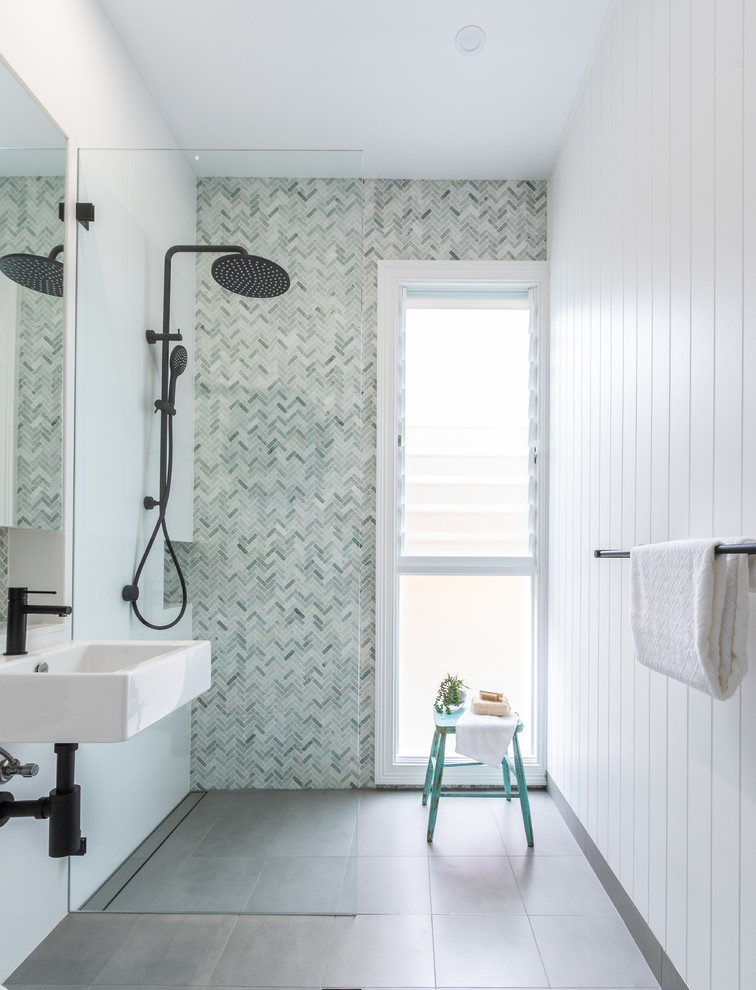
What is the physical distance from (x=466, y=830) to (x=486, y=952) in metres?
0.80

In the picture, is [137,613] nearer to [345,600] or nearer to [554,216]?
[345,600]

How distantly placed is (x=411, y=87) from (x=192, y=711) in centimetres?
223

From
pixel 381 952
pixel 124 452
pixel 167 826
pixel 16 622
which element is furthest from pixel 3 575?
pixel 381 952

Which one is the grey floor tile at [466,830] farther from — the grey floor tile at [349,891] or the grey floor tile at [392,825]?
the grey floor tile at [349,891]

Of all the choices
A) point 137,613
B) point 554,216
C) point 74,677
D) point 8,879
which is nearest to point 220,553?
point 137,613

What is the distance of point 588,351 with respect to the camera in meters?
2.48

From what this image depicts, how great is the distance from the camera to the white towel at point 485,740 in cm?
260

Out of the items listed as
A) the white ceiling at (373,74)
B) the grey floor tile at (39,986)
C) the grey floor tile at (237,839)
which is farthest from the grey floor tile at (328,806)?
the white ceiling at (373,74)

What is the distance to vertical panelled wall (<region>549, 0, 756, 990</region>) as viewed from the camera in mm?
1350

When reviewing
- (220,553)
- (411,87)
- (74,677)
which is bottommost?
(74,677)

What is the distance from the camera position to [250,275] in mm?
2002

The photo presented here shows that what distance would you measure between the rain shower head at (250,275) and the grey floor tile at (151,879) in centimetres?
155

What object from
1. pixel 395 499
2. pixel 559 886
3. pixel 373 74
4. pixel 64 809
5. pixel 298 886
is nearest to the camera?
pixel 64 809

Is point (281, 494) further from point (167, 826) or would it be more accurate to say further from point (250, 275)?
point (167, 826)
